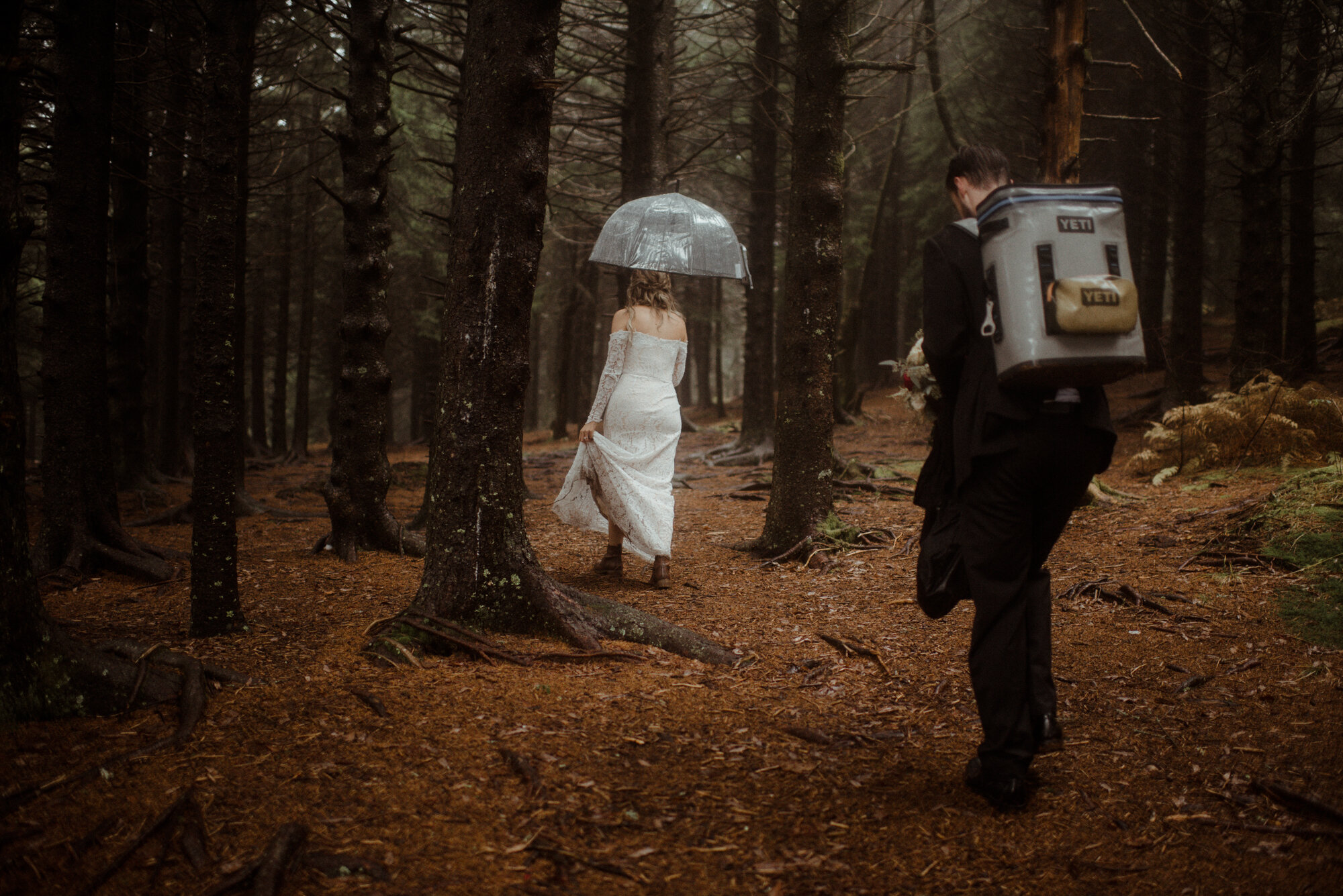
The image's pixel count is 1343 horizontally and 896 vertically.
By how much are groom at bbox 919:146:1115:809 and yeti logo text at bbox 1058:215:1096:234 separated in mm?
312

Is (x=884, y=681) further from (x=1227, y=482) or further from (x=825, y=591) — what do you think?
(x=1227, y=482)

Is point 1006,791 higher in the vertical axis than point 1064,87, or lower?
lower

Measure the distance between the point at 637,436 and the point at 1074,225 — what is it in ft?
12.7

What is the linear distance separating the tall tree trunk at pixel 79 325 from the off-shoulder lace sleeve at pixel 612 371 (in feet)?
11.4

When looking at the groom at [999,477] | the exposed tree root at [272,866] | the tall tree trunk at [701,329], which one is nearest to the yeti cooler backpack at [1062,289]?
the groom at [999,477]

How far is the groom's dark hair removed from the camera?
10.5ft

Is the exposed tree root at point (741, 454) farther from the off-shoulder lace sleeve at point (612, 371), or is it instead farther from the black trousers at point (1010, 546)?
the black trousers at point (1010, 546)

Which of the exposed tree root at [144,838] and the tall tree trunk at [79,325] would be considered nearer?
the exposed tree root at [144,838]

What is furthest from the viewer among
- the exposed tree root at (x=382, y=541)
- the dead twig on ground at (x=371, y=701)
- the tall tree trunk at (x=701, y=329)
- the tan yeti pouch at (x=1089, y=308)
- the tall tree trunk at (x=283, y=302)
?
the tall tree trunk at (x=701, y=329)

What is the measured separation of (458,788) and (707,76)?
1936cm

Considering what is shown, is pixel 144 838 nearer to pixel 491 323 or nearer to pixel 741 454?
pixel 491 323

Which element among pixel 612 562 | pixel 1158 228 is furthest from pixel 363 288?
pixel 1158 228

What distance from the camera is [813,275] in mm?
6848

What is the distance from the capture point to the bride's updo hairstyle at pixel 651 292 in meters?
6.25
